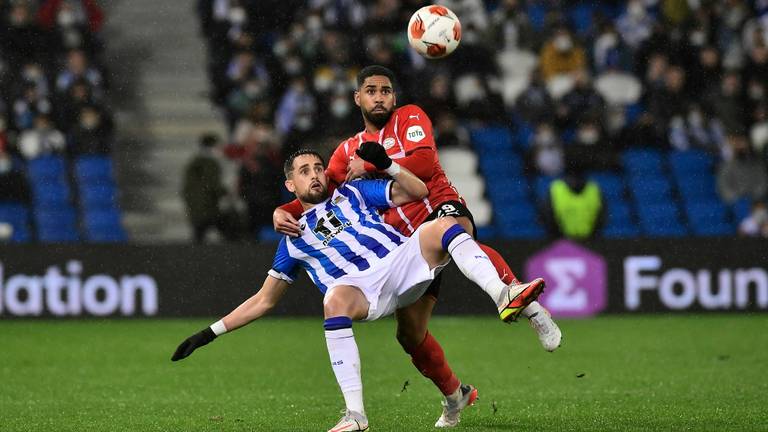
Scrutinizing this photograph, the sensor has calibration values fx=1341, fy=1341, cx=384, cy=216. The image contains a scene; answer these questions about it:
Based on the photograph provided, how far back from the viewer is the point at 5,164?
17391 mm

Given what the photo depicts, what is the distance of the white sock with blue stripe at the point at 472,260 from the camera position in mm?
7352

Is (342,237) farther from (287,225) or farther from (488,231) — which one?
(488,231)

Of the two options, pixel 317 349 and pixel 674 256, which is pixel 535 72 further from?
pixel 317 349

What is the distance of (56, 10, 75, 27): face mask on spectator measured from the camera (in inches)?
750

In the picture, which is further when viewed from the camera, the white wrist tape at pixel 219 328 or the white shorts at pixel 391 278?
the white wrist tape at pixel 219 328

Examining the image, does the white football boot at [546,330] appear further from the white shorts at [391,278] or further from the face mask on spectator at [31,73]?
the face mask on spectator at [31,73]

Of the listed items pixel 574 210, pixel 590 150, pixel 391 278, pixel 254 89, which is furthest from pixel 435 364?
pixel 254 89

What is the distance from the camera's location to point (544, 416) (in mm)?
8445

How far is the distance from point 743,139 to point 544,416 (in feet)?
34.8

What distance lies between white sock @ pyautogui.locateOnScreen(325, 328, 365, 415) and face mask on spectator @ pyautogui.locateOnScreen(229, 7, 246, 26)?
12487 mm

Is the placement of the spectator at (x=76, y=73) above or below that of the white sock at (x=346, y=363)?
above

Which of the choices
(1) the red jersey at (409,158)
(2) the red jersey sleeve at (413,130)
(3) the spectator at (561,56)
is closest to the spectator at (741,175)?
(3) the spectator at (561,56)

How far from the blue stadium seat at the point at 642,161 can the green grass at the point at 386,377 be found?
3473 mm

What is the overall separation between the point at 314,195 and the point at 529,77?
11.9 meters
